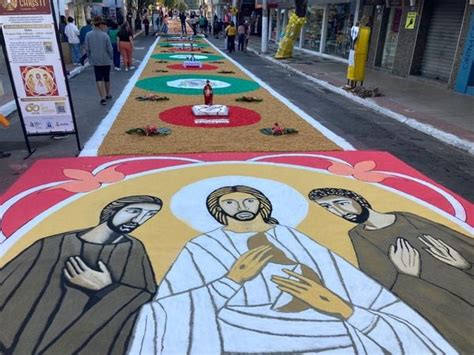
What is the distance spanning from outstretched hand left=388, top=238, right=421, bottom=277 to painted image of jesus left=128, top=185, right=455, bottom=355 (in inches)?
17.1

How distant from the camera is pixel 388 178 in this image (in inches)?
225

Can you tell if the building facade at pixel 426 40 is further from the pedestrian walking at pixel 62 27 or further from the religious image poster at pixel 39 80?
the pedestrian walking at pixel 62 27

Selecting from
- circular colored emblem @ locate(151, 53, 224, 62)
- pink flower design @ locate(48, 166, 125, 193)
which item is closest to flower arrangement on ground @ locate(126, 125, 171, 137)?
pink flower design @ locate(48, 166, 125, 193)

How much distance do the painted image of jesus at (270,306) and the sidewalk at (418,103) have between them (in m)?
5.32

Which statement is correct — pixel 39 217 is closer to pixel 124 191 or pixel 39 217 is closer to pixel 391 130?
pixel 124 191

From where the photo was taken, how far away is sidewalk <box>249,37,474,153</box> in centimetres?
829

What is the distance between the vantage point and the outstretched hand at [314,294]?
3.08 metres

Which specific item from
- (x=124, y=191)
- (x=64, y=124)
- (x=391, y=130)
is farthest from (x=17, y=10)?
(x=391, y=130)

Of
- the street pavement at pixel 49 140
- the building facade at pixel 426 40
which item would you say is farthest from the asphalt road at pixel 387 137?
the street pavement at pixel 49 140

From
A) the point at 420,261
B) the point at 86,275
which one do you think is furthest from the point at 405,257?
the point at 86,275

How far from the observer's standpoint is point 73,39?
15.4 metres

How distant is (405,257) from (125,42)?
44.4 feet

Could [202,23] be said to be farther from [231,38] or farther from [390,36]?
[390,36]

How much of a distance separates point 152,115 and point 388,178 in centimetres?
548
